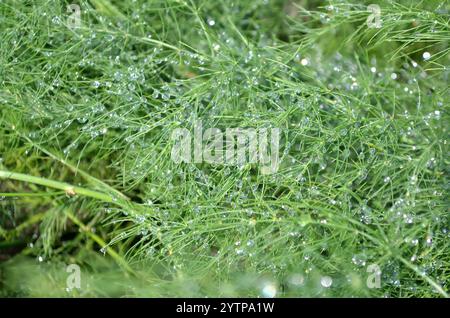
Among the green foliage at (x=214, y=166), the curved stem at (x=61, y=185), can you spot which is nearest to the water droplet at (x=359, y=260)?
the green foliage at (x=214, y=166)

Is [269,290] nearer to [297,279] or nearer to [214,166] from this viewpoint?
[297,279]

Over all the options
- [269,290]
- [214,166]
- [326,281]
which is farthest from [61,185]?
[326,281]

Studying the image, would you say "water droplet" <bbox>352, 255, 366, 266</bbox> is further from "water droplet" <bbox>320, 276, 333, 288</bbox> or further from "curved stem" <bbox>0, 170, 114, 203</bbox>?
"curved stem" <bbox>0, 170, 114, 203</bbox>

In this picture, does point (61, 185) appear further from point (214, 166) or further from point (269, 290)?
point (269, 290)

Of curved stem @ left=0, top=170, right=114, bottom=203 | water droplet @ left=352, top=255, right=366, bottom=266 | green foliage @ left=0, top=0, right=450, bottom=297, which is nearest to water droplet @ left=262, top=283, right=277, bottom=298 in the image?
green foliage @ left=0, top=0, right=450, bottom=297

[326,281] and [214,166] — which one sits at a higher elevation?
[214,166]

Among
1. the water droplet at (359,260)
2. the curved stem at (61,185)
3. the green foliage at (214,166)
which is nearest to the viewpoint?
the water droplet at (359,260)

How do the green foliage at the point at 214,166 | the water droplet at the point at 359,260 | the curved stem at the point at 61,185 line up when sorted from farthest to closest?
the curved stem at the point at 61,185 → the green foliage at the point at 214,166 → the water droplet at the point at 359,260

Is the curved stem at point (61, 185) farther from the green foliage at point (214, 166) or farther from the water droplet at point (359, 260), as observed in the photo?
the water droplet at point (359, 260)

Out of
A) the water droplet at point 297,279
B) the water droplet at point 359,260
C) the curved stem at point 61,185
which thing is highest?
the curved stem at point 61,185

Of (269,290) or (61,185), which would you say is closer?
(269,290)

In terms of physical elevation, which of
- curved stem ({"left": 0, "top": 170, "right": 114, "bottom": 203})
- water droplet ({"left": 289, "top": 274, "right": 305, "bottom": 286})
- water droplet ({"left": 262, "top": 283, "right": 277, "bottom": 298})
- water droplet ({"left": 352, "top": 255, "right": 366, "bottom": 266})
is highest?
curved stem ({"left": 0, "top": 170, "right": 114, "bottom": 203})
